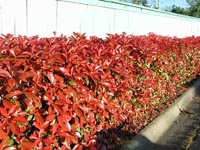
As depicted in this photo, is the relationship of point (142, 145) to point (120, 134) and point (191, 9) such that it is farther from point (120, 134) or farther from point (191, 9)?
point (191, 9)

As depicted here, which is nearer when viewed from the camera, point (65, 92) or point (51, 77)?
point (51, 77)

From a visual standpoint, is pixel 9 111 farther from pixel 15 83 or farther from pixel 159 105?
pixel 159 105

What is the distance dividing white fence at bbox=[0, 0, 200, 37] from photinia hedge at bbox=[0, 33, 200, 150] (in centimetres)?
87

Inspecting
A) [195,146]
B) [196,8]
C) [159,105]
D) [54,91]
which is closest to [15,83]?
[54,91]

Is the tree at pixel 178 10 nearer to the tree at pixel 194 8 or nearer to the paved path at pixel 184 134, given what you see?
the tree at pixel 194 8

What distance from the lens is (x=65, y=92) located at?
2.87 metres

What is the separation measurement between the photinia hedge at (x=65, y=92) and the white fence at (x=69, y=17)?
34.2 inches

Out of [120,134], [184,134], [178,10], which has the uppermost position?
[178,10]

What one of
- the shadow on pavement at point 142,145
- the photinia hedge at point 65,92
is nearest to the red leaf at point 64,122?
the photinia hedge at point 65,92

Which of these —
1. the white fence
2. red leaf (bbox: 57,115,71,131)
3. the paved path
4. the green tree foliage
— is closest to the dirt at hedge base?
the paved path

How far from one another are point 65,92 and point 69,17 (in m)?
3.22

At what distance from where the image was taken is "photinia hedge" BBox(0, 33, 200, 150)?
2441mm

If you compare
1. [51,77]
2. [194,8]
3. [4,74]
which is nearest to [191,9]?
[194,8]

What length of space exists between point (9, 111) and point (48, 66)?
0.59m
